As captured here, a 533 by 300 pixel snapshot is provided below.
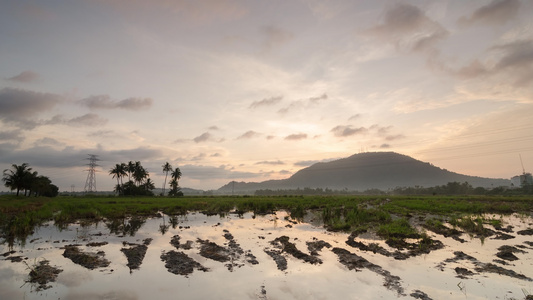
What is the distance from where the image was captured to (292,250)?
46.2 ft

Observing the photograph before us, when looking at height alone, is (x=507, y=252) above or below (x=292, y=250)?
below

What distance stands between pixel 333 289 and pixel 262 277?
273 centimetres

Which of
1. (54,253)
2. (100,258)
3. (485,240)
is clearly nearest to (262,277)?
(100,258)

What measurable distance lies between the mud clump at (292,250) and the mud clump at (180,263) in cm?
474

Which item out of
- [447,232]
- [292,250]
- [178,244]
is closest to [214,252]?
[178,244]

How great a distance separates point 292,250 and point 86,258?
10209 mm

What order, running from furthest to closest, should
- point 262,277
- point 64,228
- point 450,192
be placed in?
point 450,192 < point 64,228 < point 262,277

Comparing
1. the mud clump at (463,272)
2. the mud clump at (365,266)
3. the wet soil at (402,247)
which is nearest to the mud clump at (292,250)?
the mud clump at (365,266)

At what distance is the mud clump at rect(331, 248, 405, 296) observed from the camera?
360 inches

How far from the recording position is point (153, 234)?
19.2 m

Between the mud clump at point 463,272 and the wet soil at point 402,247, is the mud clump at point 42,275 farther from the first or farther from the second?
the mud clump at point 463,272

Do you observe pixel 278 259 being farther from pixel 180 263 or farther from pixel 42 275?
pixel 42 275

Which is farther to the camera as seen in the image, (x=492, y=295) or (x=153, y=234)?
(x=153, y=234)

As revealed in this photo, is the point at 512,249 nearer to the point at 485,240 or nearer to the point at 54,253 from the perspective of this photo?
the point at 485,240
